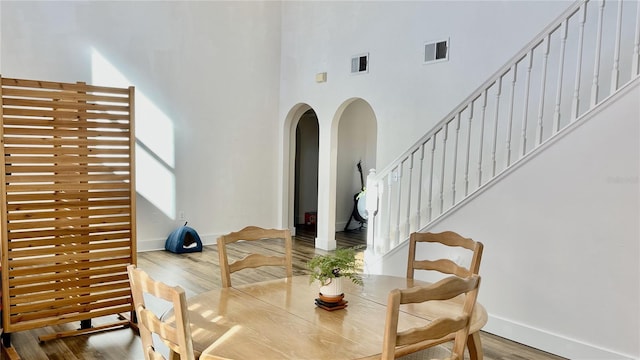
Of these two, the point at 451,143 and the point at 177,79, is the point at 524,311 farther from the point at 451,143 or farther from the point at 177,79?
the point at 177,79

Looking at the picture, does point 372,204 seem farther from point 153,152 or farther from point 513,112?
point 153,152

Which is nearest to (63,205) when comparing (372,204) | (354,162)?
(372,204)

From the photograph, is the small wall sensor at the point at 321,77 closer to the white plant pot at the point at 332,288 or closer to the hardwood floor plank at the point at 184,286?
the hardwood floor plank at the point at 184,286

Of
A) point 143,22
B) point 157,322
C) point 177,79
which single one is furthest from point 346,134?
point 157,322

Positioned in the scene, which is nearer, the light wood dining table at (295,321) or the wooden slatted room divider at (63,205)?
the light wood dining table at (295,321)

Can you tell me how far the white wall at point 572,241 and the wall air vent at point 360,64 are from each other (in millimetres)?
3199

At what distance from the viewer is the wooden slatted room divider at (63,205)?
3.54m

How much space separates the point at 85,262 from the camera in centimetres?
386

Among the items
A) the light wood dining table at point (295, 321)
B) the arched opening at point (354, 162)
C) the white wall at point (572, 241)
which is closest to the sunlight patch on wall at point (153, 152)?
the arched opening at point (354, 162)

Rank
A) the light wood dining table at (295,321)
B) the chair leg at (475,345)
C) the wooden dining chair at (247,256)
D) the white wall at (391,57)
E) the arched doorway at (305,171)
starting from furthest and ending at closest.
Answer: the arched doorway at (305,171), the white wall at (391,57), the wooden dining chair at (247,256), the chair leg at (475,345), the light wood dining table at (295,321)

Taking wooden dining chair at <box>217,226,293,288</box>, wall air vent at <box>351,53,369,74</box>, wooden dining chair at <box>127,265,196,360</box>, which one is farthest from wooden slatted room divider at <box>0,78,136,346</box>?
wall air vent at <box>351,53,369,74</box>

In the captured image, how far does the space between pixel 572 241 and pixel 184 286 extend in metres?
3.91

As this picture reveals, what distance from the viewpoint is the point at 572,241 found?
3.52m

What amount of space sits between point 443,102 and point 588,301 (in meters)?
2.95
